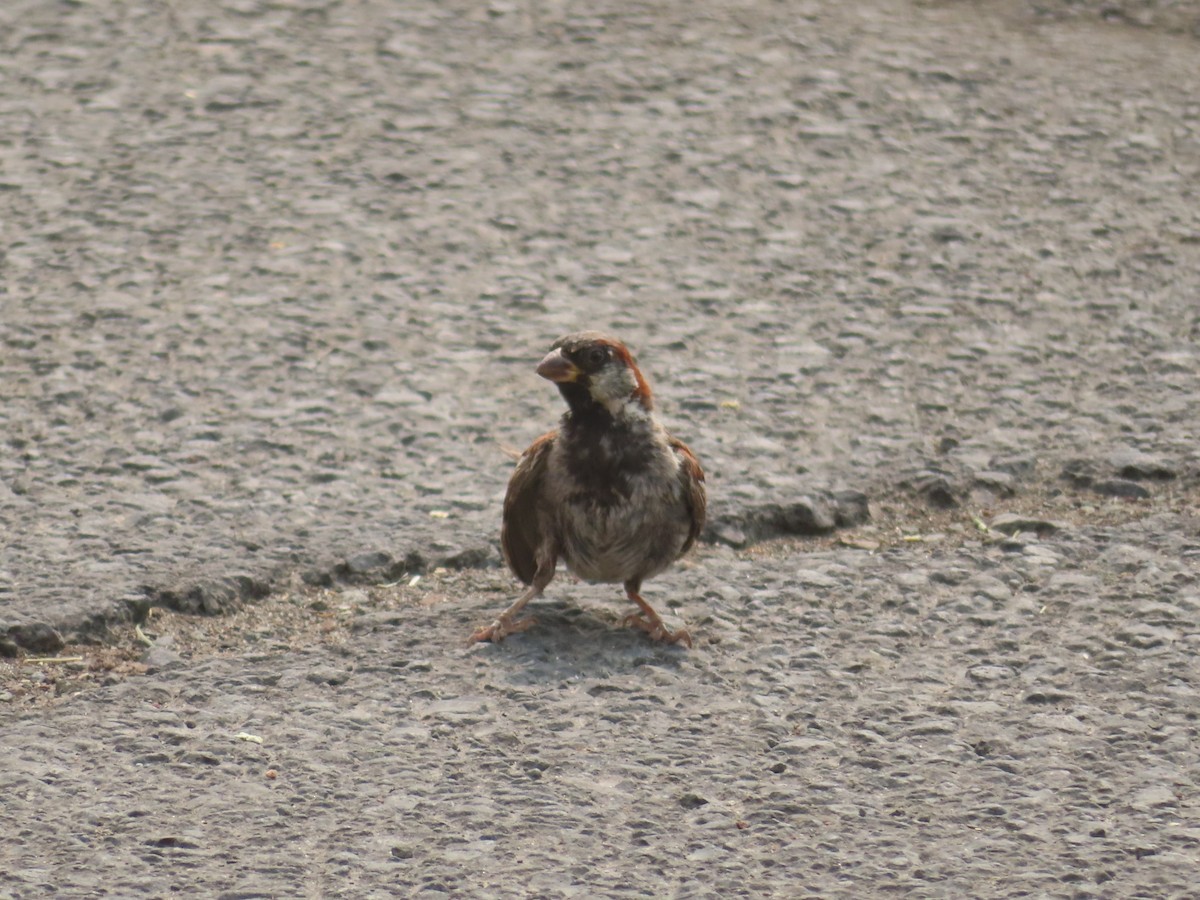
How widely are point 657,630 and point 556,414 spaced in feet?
4.08

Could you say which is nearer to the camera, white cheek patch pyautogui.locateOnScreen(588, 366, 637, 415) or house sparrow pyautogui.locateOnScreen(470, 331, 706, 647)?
house sparrow pyautogui.locateOnScreen(470, 331, 706, 647)

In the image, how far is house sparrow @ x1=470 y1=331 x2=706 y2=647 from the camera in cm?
413

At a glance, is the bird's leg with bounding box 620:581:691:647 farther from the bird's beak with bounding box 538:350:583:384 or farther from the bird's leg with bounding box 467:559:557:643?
the bird's beak with bounding box 538:350:583:384

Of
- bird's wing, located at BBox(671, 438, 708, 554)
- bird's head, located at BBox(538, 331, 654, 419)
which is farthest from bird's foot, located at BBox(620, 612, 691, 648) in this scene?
bird's head, located at BBox(538, 331, 654, 419)

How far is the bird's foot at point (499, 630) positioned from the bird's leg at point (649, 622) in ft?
0.83

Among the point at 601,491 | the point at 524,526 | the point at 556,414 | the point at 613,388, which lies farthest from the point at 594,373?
the point at 556,414

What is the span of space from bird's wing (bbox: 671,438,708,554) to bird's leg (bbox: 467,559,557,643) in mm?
323

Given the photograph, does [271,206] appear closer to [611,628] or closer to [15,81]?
[15,81]

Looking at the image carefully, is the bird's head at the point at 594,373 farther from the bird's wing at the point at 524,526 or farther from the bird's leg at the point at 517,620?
the bird's leg at the point at 517,620

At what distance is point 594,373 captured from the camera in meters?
4.26

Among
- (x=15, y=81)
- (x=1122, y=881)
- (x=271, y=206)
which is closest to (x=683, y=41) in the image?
(x=271, y=206)

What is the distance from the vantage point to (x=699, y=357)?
549 cm

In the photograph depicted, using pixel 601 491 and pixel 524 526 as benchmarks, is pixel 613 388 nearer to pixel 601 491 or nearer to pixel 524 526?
pixel 601 491

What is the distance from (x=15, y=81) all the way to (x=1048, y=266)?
13.4ft
